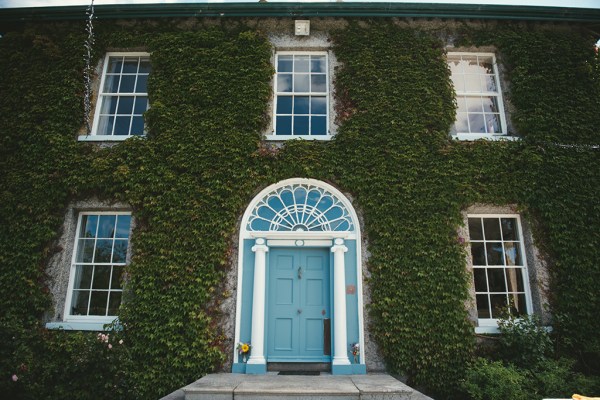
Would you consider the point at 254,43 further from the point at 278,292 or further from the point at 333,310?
the point at 333,310

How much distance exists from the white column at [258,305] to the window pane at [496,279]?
4251 mm

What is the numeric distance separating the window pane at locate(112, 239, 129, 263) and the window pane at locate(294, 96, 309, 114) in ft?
Answer: 14.4

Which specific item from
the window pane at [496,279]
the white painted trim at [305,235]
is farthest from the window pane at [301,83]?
the window pane at [496,279]

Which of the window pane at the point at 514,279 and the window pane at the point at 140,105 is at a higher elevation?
the window pane at the point at 140,105

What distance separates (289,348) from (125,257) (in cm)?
360

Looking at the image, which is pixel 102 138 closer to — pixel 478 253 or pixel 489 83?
pixel 478 253

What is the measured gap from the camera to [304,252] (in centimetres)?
698

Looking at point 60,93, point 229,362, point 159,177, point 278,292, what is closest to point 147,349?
point 229,362

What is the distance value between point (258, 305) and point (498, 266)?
14.9 ft

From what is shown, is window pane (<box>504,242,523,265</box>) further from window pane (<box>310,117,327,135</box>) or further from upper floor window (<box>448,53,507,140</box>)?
window pane (<box>310,117,327,135</box>)

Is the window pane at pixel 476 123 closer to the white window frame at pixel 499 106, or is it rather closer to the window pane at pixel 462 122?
the window pane at pixel 462 122

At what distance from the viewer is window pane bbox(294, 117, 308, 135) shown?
7688 mm

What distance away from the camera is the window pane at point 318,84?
798 centimetres

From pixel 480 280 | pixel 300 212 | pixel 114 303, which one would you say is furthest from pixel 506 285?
pixel 114 303
